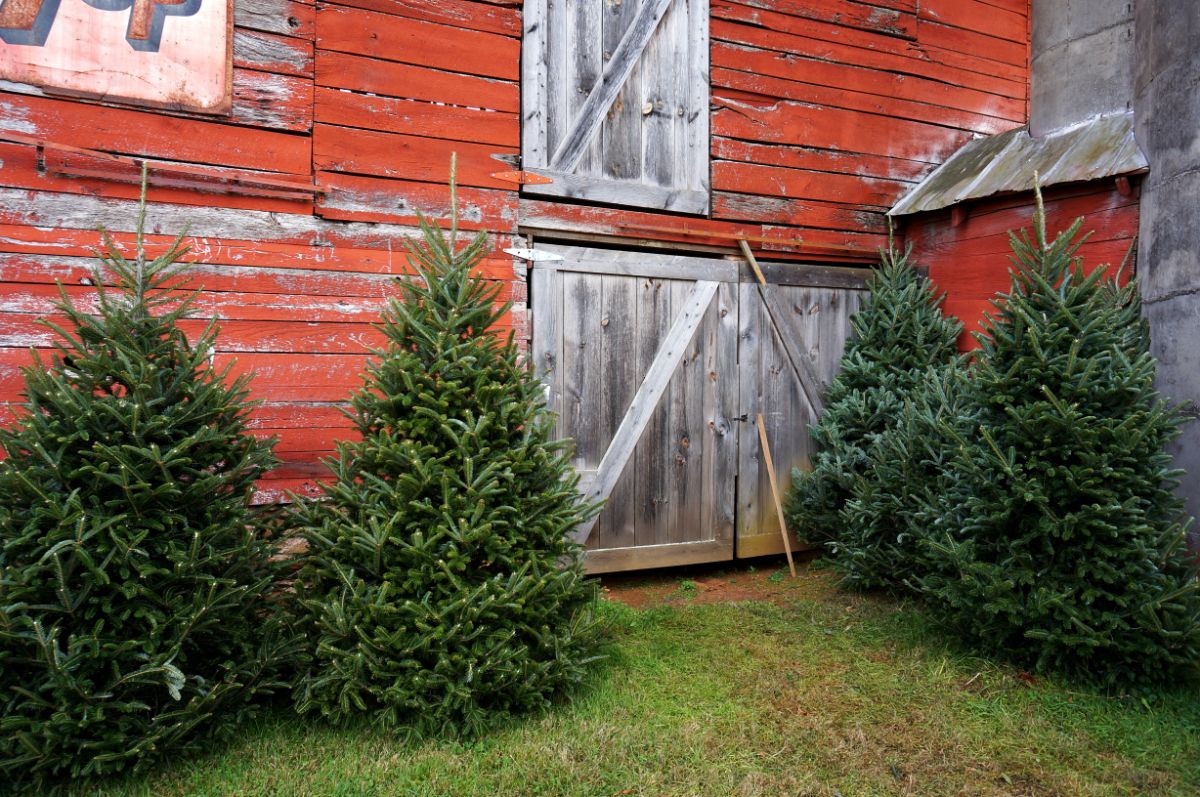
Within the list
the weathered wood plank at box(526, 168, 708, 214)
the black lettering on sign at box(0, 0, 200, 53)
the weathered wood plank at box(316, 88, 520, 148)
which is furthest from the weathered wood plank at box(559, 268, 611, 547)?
the black lettering on sign at box(0, 0, 200, 53)

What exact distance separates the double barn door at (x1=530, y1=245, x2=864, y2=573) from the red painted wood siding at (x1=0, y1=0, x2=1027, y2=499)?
309 millimetres

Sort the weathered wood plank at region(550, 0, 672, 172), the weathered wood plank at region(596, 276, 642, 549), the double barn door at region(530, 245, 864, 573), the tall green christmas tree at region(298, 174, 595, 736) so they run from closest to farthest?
the tall green christmas tree at region(298, 174, 595, 736) < the weathered wood plank at region(550, 0, 672, 172) < the double barn door at region(530, 245, 864, 573) < the weathered wood plank at region(596, 276, 642, 549)

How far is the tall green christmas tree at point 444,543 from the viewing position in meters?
3.41

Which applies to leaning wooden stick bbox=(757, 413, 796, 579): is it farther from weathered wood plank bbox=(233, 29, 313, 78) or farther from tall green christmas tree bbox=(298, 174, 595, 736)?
weathered wood plank bbox=(233, 29, 313, 78)

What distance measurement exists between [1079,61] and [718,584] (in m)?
4.89

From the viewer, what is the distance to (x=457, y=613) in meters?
3.43

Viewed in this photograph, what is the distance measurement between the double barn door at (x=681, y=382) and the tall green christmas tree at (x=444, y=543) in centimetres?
172

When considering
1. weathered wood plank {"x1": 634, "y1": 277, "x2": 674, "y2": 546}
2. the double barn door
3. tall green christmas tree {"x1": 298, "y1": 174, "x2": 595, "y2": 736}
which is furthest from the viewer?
weathered wood plank {"x1": 634, "y1": 277, "x2": 674, "y2": 546}

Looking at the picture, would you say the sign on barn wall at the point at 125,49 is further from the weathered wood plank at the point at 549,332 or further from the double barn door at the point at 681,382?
the double barn door at the point at 681,382

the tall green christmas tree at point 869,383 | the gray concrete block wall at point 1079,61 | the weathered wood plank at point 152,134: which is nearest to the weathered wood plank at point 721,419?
the tall green christmas tree at point 869,383

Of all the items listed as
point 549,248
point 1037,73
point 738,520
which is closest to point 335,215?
point 549,248

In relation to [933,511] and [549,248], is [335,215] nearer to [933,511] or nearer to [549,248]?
[549,248]

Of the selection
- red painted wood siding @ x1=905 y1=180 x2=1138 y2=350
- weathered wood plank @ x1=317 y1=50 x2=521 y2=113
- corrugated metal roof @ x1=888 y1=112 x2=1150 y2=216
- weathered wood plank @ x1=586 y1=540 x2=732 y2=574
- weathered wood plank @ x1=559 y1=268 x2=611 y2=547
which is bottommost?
weathered wood plank @ x1=586 y1=540 x2=732 y2=574

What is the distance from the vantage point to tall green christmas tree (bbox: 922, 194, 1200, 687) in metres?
3.85
